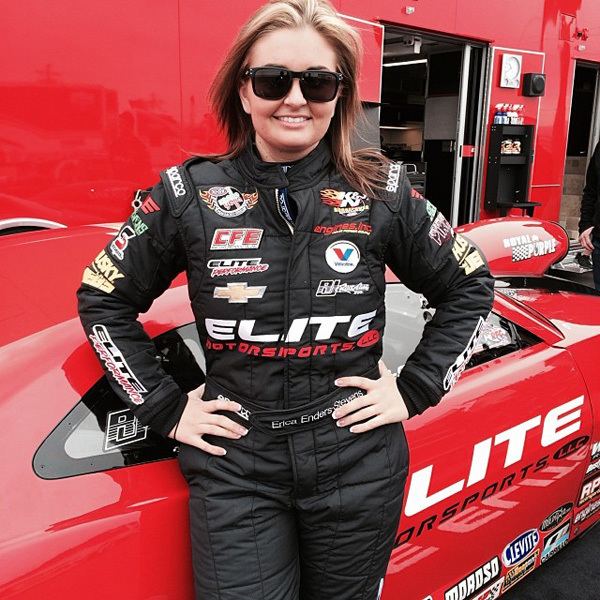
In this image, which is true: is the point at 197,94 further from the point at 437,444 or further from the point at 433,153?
the point at 433,153

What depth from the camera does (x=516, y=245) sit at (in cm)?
310

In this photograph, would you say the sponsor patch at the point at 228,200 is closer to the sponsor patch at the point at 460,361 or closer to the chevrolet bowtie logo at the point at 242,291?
the chevrolet bowtie logo at the point at 242,291

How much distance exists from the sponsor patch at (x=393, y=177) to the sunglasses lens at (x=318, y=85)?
212 millimetres

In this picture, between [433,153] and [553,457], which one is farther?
[433,153]

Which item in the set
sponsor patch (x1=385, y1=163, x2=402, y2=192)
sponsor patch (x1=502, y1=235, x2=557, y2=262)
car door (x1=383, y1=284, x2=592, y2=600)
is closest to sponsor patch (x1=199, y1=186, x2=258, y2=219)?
sponsor patch (x1=385, y1=163, x2=402, y2=192)

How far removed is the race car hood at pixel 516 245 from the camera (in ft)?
10.0

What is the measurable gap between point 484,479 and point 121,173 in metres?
2.77

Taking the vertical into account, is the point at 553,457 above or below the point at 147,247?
below

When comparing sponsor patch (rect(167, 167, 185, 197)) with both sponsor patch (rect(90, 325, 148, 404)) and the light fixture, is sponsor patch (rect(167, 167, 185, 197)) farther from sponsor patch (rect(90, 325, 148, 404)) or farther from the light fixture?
the light fixture

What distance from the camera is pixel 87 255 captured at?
1.78m

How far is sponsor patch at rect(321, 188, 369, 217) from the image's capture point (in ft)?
4.22

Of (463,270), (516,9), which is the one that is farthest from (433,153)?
(463,270)

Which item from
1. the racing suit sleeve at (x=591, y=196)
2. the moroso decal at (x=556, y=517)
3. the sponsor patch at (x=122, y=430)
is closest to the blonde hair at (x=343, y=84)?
the sponsor patch at (x=122, y=430)

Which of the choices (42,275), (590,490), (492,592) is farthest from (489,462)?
(42,275)
